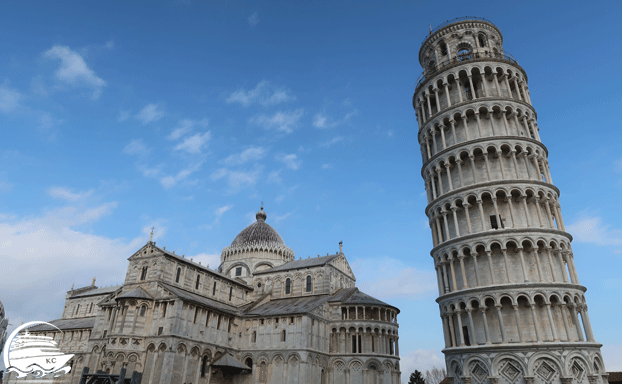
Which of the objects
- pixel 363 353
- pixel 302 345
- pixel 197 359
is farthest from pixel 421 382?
pixel 197 359

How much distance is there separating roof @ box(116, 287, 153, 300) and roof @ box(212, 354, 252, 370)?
940cm

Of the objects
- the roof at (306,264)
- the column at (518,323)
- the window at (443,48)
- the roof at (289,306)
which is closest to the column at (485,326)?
the column at (518,323)

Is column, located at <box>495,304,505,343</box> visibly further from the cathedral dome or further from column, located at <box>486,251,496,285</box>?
the cathedral dome

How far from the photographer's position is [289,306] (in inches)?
1790

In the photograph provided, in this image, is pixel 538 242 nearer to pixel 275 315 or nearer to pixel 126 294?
pixel 275 315

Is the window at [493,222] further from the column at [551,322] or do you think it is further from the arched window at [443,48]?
the arched window at [443,48]

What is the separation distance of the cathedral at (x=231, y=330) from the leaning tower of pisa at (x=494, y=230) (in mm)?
17376

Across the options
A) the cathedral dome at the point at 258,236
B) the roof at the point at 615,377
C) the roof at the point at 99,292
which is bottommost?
the roof at the point at 615,377

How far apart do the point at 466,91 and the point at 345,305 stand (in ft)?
85.4

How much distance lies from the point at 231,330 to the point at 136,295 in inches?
432

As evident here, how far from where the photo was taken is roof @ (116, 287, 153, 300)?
123 ft

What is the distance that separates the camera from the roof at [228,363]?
127 ft

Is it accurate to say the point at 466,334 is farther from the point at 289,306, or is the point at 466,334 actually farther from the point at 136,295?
the point at 136,295

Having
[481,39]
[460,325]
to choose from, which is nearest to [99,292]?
[460,325]
